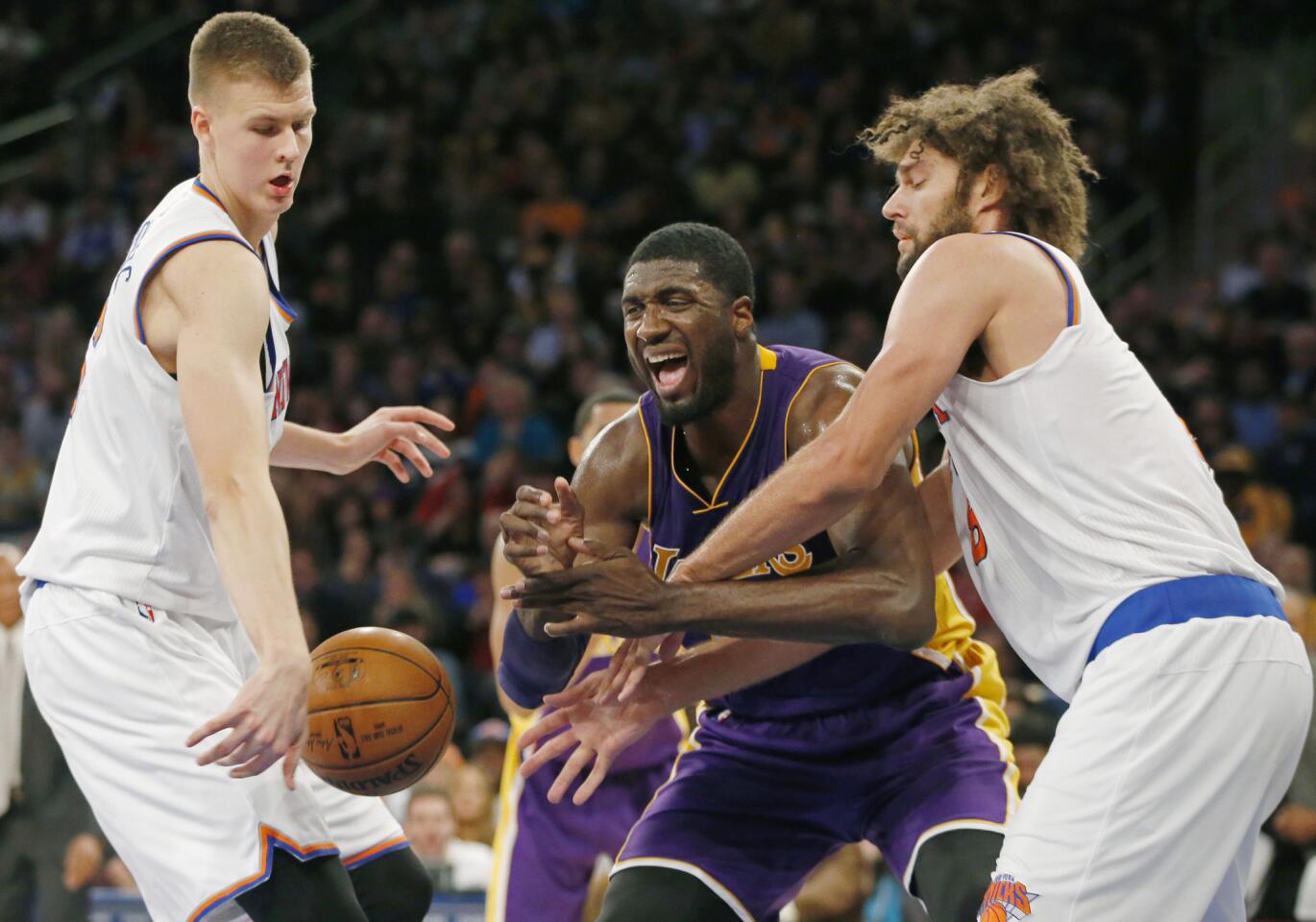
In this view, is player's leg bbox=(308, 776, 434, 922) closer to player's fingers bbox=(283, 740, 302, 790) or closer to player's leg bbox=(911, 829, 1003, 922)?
player's fingers bbox=(283, 740, 302, 790)

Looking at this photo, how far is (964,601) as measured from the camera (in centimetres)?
907

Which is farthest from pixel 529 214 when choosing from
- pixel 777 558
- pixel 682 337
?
pixel 777 558

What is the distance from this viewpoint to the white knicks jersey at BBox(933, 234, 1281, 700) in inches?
124

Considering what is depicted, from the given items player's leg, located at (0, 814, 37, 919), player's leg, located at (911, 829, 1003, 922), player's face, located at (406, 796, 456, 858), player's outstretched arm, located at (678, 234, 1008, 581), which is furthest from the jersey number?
player's leg, located at (0, 814, 37, 919)

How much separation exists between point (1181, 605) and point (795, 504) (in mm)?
784

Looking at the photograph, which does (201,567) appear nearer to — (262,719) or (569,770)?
(262,719)

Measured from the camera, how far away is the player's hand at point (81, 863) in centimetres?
728

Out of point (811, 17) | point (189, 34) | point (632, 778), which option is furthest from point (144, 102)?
point (632, 778)

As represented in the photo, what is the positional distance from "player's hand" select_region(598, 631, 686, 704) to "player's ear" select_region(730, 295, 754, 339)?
30.8 inches

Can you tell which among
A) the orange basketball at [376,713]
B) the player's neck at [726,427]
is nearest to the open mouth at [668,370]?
the player's neck at [726,427]

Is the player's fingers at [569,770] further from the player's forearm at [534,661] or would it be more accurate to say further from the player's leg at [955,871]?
the player's leg at [955,871]

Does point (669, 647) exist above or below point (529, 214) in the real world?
below

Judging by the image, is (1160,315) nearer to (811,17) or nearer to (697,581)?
(811,17)

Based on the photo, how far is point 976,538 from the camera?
347 cm
